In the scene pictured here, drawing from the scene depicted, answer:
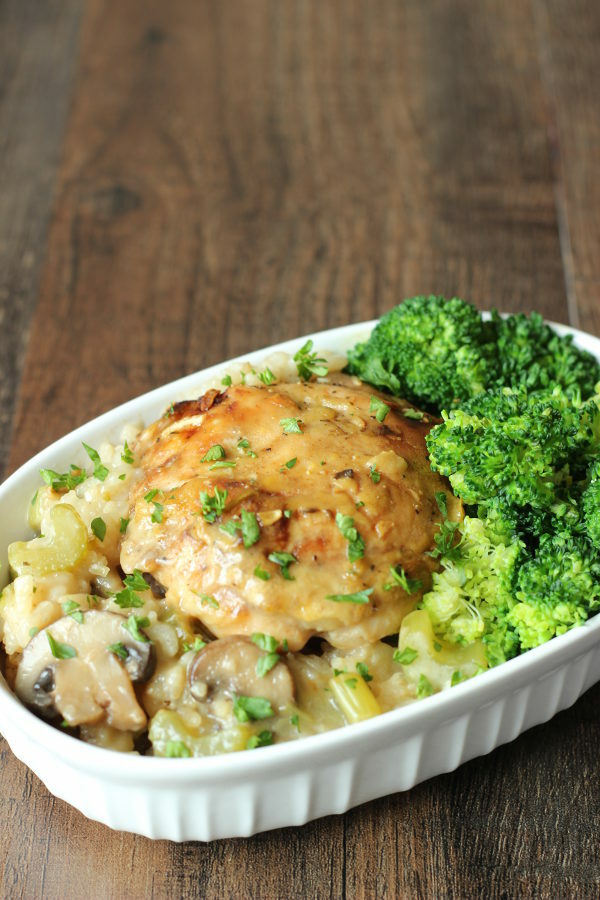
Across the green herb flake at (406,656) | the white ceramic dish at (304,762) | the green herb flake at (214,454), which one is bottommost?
the white ceramic dish at (304,762)

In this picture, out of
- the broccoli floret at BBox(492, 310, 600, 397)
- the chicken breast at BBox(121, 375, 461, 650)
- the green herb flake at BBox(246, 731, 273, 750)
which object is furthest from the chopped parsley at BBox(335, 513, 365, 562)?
the broccoli floret at BBox(492, 310, 600, 397)

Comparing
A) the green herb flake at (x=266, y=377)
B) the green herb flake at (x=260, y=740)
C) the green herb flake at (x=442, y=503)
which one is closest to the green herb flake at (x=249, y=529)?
the green herb flake at (x=260, y=740)

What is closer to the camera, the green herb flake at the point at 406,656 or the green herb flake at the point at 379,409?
the green herb flake at the point at 406,656

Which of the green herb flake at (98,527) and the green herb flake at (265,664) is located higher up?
the green herb flake at (98,527)

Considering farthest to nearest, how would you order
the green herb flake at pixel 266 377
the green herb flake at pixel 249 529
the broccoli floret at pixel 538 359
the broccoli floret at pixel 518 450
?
the broccoli floret at pixel 538 359 < the green herb flake at pixel 266 377 < the broccoli floret at pixel 518 450 < the green herb flake at pixel 249 529

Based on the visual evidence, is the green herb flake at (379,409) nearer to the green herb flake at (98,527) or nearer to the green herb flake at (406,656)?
the green herb flake at (406,656)

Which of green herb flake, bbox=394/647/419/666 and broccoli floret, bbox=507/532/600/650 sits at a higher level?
broccoli floret, bbox=507/532/600/650

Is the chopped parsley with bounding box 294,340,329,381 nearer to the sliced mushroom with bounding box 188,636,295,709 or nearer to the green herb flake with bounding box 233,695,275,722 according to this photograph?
the sliced mushroom with bounding box 188,636,295,709

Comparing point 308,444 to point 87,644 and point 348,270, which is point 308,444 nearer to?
point 87,644
